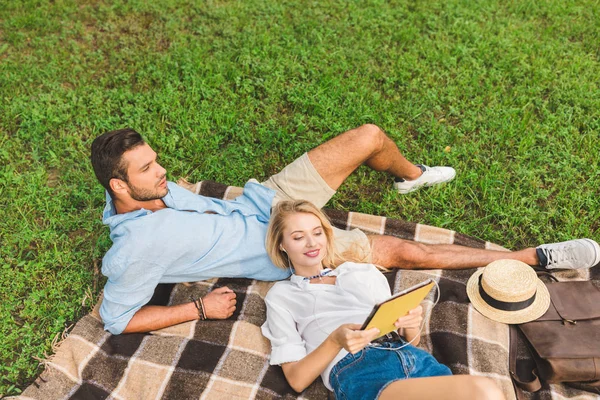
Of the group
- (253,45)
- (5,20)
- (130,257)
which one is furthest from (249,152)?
(5,20)

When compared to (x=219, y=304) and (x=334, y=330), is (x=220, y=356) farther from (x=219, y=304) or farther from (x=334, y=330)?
(x=334, y=330)

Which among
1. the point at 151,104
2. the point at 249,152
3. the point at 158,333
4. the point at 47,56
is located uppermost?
the point at 47,56

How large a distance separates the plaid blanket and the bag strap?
0.04 m

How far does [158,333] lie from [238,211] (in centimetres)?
117

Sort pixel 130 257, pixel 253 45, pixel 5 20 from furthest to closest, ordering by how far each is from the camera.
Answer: pixel 5 20, pixel 253 45, pixel 130 257

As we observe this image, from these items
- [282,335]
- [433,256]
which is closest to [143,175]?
[282,335]

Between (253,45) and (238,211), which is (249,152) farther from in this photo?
(253,45)

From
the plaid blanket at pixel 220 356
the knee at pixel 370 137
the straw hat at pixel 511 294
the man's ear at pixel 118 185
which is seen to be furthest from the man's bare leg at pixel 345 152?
the man's ear at pixel 118 185

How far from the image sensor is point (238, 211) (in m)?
4.70

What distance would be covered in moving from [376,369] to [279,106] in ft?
12.1

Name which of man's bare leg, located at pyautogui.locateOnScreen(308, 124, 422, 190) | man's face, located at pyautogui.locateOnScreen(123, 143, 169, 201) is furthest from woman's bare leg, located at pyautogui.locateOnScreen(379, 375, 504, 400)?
man's face, located at pyautogui.locateOnScreen(123, 143, 169, 201)

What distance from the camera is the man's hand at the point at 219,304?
4.38 metres

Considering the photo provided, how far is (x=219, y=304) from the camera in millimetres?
4398

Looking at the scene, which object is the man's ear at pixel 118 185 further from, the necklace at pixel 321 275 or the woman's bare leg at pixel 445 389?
the woman's bare leg at pixel 445 389
